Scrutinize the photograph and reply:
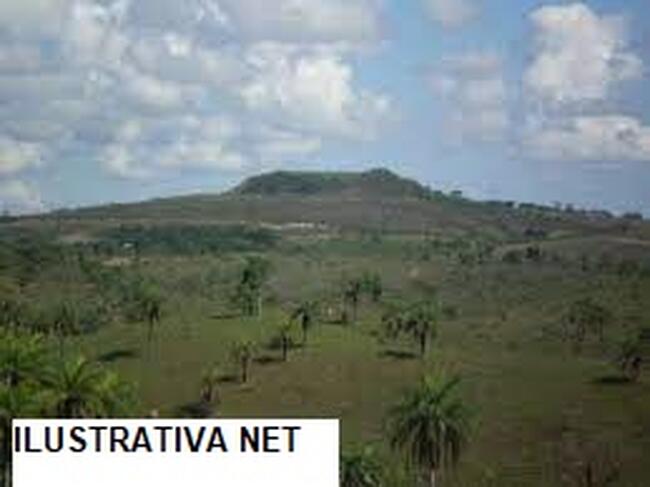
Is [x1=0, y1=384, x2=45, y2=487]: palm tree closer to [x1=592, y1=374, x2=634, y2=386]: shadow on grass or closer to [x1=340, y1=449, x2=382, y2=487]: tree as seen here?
[x1=340, y1=449, x2=382, y2=487]: tree

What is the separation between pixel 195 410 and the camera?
168750 millimetres

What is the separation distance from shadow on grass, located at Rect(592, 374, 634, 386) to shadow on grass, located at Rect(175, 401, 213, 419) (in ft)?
179

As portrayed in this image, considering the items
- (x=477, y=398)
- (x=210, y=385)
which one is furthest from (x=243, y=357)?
(x=477, y=398)

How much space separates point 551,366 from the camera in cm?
19462

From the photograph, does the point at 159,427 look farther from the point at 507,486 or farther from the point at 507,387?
the point at 507,387

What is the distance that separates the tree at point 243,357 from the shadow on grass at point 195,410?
37.6 feet

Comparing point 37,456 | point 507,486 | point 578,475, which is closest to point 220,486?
point 37,456

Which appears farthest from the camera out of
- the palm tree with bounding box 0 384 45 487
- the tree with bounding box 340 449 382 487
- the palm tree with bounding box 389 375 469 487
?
the palm tree with bounding box 389 375 469 487

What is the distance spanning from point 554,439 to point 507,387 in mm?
25541

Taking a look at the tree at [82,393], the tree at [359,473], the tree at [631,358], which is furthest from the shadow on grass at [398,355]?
the tree at [82,393]

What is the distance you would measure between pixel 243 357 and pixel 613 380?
52.1m

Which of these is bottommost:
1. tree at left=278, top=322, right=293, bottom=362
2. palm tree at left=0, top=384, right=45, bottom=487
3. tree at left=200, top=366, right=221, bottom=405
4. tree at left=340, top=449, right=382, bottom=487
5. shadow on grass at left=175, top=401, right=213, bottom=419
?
shadow on grass at left=175, top=401, right=213, bottom=419

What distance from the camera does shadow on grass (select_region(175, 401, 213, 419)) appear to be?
545 feet

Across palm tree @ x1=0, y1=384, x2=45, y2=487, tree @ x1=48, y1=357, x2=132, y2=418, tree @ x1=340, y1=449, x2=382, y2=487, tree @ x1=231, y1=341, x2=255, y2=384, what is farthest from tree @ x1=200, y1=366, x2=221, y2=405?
palm tree @ x1=0, y1=384, x2=45, y2=487
